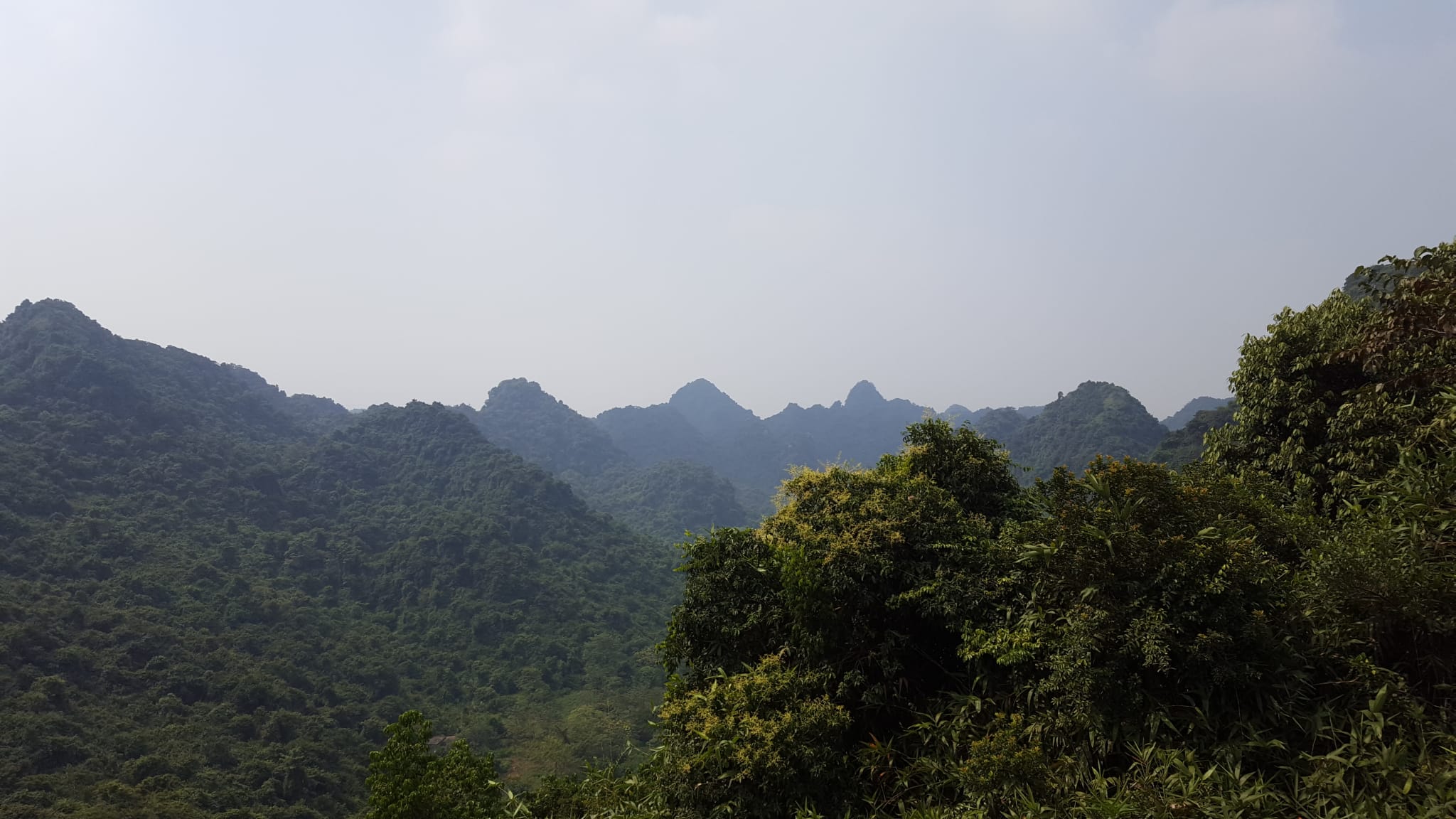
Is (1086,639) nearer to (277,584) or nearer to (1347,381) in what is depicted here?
(1347,381)

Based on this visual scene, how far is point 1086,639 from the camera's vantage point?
15.7 ft

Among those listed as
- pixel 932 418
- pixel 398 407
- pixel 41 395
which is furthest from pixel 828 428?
pixel 932 418

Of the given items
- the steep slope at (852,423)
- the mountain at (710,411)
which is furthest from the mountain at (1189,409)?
the mountain at (710,411)

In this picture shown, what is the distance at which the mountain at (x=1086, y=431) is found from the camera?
188ft

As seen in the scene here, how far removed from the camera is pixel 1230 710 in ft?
15.5

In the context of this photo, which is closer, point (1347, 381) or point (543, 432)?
point (1347, 381)

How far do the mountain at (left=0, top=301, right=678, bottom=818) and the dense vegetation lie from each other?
2061 cm

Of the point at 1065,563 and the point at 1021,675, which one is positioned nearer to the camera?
the point at 1065,563

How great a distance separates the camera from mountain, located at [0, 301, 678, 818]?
21.9 meters

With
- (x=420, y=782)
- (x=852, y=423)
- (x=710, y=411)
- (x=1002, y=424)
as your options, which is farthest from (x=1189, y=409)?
(x=420, y=782)

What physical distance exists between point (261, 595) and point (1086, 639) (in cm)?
3998

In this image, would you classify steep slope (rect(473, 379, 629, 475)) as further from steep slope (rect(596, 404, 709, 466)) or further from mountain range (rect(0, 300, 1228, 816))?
mountain range (rect(0, 300, 1228, 816))

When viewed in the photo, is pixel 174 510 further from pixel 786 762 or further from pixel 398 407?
pixel 786 762

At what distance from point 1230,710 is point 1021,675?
4.80 ft
